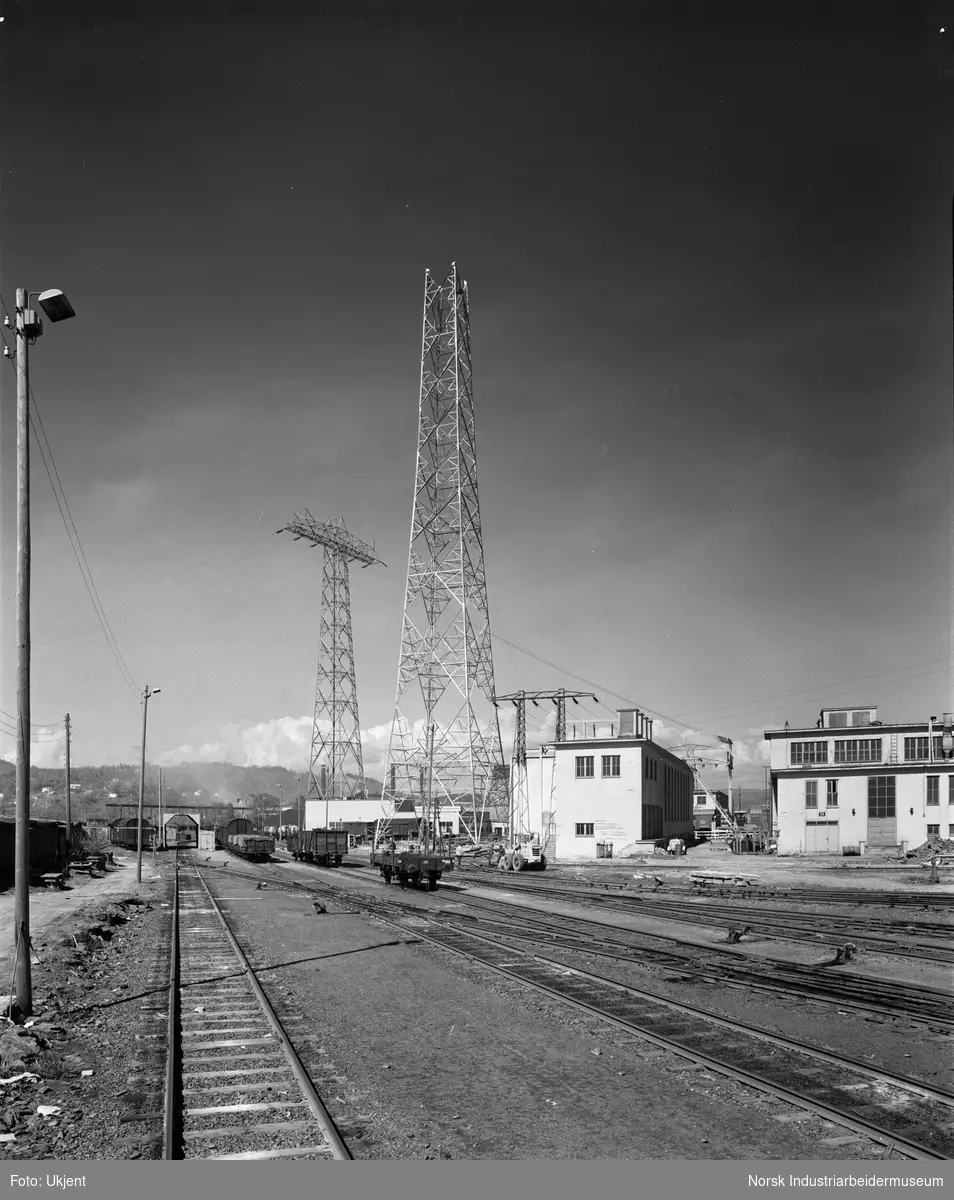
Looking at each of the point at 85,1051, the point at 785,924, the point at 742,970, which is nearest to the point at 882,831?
the point at 785,924

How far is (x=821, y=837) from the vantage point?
6088cm

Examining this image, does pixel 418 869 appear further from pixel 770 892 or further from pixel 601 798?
pixel 601 798

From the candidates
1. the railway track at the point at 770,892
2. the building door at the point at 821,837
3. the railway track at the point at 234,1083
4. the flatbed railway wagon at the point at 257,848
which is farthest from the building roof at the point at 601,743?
the railway track at the point at 234,1083

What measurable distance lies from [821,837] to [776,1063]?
178ft

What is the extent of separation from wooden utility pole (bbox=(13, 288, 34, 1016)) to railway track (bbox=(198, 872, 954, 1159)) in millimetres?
8003

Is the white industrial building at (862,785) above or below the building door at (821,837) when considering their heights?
above

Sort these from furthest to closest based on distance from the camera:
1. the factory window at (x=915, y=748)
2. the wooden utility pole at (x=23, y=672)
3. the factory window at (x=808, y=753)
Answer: the factory window at (x=808, y=753) < the factory window at (x=915, y=748) < the wooden utility pole at (x=23, y=672)

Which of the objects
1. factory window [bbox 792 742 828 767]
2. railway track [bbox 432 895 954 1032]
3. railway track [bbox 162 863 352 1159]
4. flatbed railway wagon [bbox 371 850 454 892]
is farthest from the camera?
factory window [bbox 792 742 828 767]

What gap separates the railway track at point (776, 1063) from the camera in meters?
8.62

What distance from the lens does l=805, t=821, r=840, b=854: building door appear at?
6034 centimetres

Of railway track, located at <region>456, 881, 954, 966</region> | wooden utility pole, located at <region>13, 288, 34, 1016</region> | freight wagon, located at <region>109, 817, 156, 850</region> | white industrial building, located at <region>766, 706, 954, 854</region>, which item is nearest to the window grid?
white industrial building, located at <region>766, 706, 954, 854</region>

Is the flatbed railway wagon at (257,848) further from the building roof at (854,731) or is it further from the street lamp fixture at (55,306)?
the street lamp fixture at (55,306)

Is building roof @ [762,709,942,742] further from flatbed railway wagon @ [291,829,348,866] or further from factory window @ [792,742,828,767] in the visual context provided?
flatbed railway wagon @ [291,829,348,866]

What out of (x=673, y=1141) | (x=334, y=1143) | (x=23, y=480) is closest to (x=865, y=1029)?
(x=673, y=1141)
